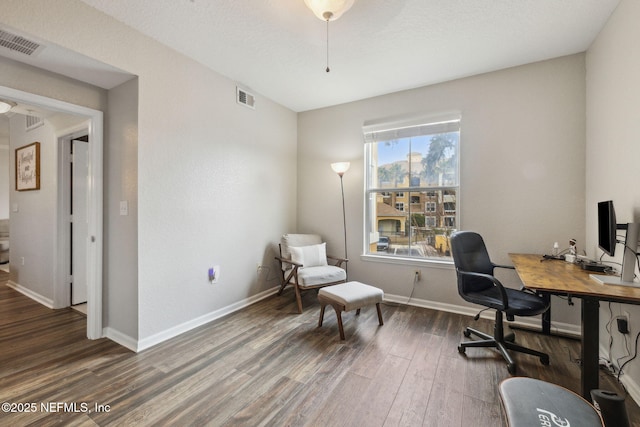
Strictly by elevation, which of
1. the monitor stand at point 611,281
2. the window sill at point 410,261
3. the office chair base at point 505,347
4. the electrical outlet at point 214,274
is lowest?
the office chair base at point 505,347

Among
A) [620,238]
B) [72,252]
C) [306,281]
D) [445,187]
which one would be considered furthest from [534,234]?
[72,252]

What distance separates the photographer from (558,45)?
249cm

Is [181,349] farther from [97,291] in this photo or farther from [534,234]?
[534,234]

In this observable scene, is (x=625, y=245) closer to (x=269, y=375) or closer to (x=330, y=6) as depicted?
(x=330, y=6)

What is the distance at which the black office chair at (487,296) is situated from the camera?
207 cm

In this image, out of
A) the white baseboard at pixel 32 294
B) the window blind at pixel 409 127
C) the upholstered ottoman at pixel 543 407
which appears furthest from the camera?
the white baseboard at pixel 32 294

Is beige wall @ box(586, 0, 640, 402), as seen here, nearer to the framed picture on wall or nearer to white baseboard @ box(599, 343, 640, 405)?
white baseboard @ box(599, 343, 640, 405)

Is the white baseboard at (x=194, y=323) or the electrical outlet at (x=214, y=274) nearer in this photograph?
the white baseboard at (x=194, y=323)

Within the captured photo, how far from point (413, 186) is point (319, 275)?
165 centimetres

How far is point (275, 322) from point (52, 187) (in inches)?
125

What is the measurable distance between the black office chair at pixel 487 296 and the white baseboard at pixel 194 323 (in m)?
2.38

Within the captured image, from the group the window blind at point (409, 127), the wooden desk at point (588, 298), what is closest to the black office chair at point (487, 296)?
the wooden desk at point (588, 298)

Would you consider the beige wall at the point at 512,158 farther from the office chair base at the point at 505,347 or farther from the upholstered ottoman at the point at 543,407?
the upholstered ottoman at the point at 543,407

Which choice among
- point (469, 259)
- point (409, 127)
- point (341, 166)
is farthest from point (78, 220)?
point (469, 259)
